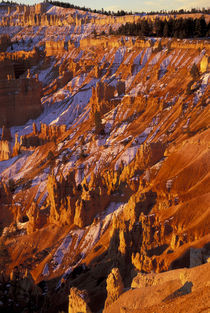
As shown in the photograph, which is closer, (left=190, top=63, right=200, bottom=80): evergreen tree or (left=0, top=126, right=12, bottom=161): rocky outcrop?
(left=190, top=63, right=200, bottom=80): evergreen tree

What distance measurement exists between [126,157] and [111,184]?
3879mm

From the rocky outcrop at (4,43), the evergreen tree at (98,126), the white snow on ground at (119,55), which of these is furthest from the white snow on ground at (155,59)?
the rocky outcrop at (4,43)

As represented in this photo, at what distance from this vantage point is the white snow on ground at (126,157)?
25.9 meters

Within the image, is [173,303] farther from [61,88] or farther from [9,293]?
[61,88]

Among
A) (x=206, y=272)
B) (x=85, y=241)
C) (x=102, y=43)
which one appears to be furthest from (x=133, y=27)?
(x=206, y=272)

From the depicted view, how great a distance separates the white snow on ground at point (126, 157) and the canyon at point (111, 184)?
0.15 metres

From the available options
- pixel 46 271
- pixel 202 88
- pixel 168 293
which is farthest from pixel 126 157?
pixel 168 293

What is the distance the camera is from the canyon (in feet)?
45.3

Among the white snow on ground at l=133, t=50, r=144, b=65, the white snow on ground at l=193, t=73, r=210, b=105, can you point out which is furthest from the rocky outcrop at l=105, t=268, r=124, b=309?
the white snow on ground at l=133, t=50, r=144, b=65

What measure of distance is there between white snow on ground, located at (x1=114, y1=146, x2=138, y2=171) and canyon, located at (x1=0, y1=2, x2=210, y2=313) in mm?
148

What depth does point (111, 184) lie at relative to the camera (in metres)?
23.2

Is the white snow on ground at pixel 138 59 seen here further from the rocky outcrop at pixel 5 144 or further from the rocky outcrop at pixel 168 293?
the rocky outcrop at pixel 168 293

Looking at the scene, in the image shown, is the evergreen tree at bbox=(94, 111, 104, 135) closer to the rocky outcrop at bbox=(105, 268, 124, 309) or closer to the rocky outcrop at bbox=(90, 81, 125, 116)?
the rocky outcrop at bbox=(90, 81, 125, 116)

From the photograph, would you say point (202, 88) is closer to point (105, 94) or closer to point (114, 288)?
point (105, 94)
